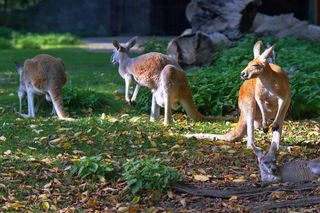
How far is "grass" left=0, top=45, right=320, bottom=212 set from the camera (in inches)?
234

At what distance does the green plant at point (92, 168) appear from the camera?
6203 millimetres

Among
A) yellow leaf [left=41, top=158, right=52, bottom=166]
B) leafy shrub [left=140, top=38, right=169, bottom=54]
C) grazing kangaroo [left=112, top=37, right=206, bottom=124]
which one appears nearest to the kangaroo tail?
grazing kangaroo [left=112, top=37, right=206, bottom=124]

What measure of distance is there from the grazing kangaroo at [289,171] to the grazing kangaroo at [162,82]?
2.88 metres

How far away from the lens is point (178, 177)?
6008 millimetres

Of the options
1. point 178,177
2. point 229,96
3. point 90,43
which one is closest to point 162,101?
point 229,96

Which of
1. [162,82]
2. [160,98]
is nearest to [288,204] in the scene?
[162,82]

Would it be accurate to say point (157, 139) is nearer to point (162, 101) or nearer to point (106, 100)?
→ point (162, 101)

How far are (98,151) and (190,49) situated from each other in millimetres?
5606

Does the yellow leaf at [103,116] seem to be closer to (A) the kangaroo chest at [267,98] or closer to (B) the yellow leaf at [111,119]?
(B) the yellow leaf at [111,119]

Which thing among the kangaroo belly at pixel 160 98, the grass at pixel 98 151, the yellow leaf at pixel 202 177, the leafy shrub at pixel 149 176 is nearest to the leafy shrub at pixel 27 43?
the grass at pixel 98 151

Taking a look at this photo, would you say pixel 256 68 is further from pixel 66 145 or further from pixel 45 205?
pixel 45 205

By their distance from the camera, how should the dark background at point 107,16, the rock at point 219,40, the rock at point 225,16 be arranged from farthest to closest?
the dark background at point 107,16 → the rock at point 225,16 → the rock at point 219,40

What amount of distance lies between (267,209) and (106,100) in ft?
17.8

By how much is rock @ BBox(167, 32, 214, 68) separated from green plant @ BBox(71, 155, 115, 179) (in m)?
6.49
